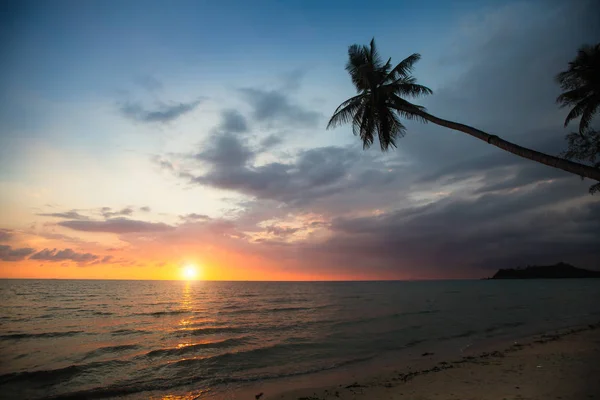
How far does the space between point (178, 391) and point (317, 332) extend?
545 inches

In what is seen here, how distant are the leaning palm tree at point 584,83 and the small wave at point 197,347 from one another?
24474 millimetres

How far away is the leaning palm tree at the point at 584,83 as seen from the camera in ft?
51.3

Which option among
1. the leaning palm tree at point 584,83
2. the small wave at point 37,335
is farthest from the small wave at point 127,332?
the leaning palm tree at point 584,83

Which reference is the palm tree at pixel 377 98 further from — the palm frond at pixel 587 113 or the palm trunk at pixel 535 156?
the palm frond at pixel 587 113

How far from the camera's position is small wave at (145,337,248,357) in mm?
17450

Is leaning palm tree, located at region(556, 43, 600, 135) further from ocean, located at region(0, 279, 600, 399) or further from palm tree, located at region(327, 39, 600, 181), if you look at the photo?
ocean, located at region(0, 279, 600, 399)

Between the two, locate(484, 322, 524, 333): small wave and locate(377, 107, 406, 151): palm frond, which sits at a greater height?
locate(377, 107, 406, 151): palm frond

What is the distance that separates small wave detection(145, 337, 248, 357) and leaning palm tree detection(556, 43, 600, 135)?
2447cm

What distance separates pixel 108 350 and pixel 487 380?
65.9ft

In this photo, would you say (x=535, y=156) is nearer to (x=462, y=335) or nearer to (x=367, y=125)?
(x=367, y=125)

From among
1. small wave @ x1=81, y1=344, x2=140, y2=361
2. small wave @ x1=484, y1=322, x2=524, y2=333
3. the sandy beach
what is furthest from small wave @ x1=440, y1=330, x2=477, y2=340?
small wave @ x1=81, y1=344, x2=140, y2=361

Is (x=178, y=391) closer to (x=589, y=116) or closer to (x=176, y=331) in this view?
(x=176, y=331)

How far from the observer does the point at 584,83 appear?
53.5 ft

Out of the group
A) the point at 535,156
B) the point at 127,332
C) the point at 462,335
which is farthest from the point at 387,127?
the point at 127,332
